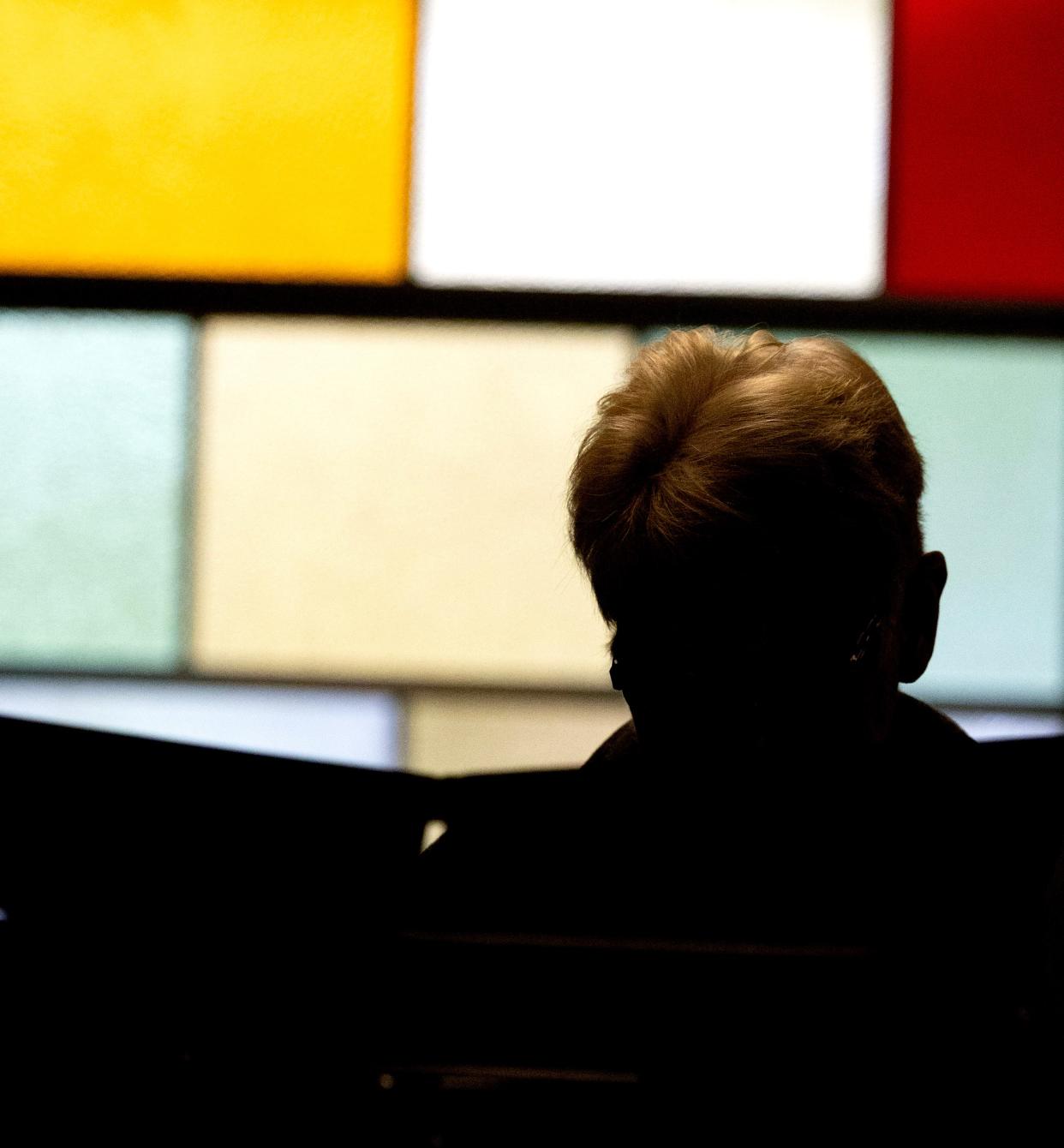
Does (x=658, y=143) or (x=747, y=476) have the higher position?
(x=658, y=143)

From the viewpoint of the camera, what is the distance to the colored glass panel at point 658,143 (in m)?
1.87

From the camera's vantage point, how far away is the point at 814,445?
2.16 ft

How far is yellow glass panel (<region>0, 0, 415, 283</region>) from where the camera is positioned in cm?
191

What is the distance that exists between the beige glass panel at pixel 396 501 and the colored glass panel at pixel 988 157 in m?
0.53

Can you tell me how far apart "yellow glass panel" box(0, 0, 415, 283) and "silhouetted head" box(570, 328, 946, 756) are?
1311 mm

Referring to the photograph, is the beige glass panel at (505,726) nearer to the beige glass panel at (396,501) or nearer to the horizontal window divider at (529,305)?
the beige glass panel at (396,501)

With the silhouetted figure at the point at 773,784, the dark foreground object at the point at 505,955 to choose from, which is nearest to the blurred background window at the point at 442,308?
the silhouetted figure at the point at 773,784

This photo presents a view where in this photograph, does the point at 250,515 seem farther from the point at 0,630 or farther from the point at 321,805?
the point at 321,805

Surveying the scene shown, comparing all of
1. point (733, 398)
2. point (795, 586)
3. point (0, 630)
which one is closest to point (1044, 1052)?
point (795, 586)

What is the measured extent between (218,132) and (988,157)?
1.25 m

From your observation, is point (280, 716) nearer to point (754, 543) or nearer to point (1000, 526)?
point (1000, 526)

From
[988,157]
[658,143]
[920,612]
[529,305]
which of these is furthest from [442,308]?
[920,612]

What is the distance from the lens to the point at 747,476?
2.15 ft

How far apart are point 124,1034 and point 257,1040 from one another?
0.20 ft
